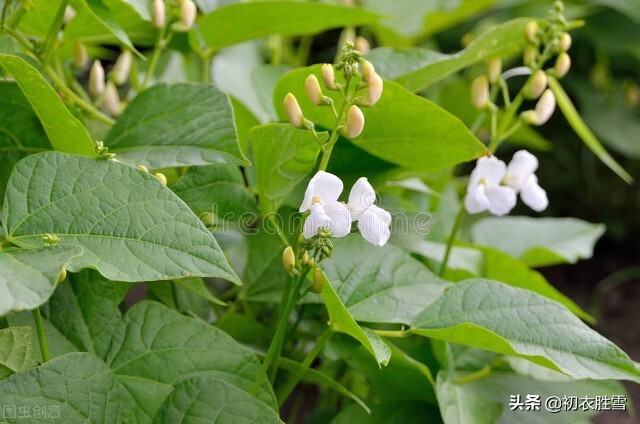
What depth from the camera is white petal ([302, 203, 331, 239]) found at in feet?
1.76

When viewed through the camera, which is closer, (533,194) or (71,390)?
(71,390)

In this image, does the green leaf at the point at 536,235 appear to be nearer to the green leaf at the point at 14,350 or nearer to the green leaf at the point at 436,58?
the green leaf at the point at 436,58

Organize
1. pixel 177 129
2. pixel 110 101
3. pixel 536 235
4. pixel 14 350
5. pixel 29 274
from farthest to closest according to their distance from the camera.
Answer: pixel 536 235 → pixel 110 101 → pixel 177 129 → pixel 14 350 → pixel 29 274

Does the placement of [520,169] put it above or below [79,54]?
below

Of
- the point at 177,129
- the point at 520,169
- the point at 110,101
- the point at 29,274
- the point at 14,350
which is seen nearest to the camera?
the point at 29,274

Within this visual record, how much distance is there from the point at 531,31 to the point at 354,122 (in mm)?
309

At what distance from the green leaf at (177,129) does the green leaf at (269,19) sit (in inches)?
5.3

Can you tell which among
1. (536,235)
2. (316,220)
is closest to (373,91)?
(316,220)

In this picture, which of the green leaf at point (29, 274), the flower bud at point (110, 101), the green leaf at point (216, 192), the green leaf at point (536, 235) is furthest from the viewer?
the green leaf at point (536, 235)

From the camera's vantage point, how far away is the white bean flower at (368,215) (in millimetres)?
563

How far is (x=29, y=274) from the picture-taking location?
18.0 inches

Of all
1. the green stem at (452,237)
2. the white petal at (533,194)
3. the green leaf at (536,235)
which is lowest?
the green leaf at (536,235)

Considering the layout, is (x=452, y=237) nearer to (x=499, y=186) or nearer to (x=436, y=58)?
(x=499, y=186)

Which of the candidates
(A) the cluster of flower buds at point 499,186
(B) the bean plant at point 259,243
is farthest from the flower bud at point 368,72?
(A) the cluster of flower buds at point 499,186
